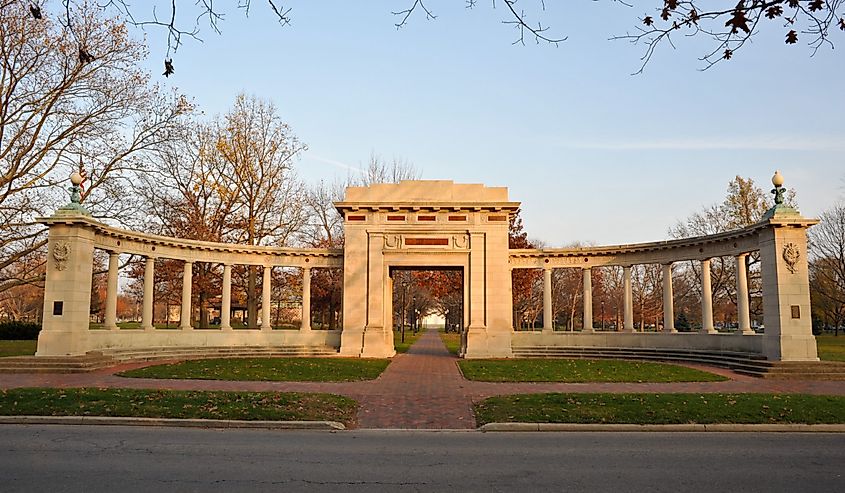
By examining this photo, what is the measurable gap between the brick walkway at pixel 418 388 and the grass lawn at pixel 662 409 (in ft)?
3.26

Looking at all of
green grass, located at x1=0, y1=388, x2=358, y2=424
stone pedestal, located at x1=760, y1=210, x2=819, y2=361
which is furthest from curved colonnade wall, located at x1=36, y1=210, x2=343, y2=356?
stone pedestal, located at x1=760, y1=210, x2=819, y2=361

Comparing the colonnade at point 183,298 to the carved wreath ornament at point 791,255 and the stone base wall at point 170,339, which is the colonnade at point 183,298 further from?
the carved wreath ornament at point 791,255

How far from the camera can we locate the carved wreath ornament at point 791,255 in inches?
856

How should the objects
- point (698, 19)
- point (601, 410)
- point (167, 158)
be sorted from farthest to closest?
point (167, 158), point (601, 410), point (698, 19)

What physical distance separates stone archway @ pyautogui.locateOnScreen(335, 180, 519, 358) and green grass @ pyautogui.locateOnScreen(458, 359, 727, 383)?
20.3ft

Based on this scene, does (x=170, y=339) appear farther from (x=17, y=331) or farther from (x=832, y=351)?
(x=832, y=351)

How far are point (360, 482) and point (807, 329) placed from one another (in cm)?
2045

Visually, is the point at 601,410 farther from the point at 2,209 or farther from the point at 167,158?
the point at 167,158

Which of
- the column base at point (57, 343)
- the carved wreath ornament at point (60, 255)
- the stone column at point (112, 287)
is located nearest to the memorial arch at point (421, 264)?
the stone column at point (112, 287)

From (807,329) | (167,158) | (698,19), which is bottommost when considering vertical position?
(807,329)

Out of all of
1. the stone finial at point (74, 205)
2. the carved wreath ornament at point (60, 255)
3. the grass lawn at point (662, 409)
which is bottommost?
the grass lawn at point (662, 409)

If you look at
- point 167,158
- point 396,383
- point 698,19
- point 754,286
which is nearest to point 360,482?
point 698,19

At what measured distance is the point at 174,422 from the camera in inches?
448

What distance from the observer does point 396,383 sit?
18109mm
